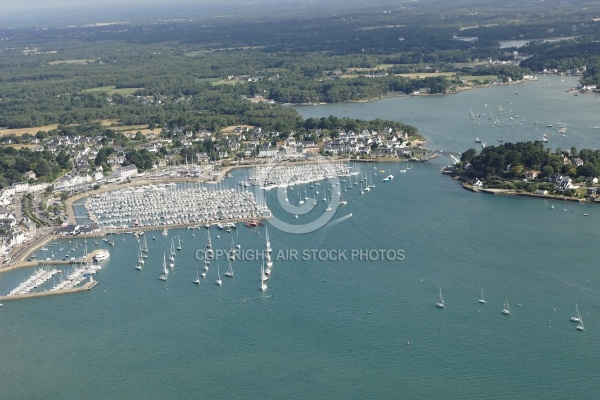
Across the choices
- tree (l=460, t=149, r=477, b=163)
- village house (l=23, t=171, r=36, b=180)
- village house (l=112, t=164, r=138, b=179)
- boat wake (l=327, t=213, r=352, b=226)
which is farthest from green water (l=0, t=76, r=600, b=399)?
village house (l=23, t=171, r=36, b=180)

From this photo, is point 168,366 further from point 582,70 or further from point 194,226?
point 582,70

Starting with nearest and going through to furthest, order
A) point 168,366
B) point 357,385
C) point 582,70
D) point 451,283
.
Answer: point 357,385
point 168,366
point 451,283
point 582,70

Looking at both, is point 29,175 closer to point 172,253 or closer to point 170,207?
point 170,207

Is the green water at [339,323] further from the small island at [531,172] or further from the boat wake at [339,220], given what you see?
the small island at [531,172]

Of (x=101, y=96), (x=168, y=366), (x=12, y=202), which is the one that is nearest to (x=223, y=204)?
(x=12, y=202)

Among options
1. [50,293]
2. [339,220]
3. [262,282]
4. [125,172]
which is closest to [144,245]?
[50,293]

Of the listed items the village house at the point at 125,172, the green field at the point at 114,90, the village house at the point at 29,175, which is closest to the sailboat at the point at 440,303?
the village house at the point at 125,172
